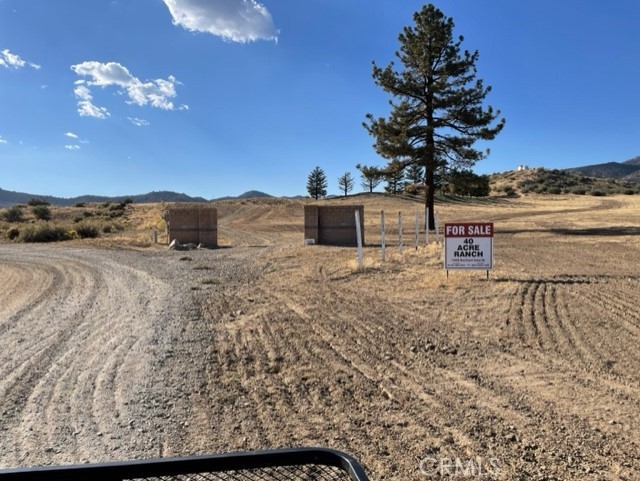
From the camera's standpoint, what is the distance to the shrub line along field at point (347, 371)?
13.6ft

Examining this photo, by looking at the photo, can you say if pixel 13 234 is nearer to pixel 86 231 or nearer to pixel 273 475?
pixel 86 231

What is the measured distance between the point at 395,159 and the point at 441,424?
85.7 feet

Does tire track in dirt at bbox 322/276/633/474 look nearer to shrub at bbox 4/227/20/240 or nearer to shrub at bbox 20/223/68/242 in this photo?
shrub at bbox 20/223/68/242

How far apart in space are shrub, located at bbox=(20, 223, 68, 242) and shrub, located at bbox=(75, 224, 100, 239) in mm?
1798

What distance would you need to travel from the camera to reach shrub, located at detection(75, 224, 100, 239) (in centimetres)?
3406

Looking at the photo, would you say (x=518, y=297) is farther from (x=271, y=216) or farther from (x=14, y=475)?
(x=271, y=216)

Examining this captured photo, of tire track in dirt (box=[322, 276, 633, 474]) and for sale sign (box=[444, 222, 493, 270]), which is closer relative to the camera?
tire track in dirt (box=[322, 276, 633, 474])

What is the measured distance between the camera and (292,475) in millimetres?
3613

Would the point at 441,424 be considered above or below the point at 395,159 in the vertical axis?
below

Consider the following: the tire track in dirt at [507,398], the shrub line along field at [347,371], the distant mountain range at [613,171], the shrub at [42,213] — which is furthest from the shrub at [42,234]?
the distant mountain range at [613,171]

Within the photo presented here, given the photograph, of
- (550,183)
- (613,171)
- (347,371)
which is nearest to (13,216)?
(347,371)

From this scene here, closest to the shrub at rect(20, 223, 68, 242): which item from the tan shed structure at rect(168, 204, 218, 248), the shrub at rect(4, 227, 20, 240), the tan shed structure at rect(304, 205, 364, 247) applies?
the shrub at rect(4, 227, 20, 240)

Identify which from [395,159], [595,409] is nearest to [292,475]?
[595,409]

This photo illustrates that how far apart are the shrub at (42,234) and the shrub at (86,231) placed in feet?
5.90
